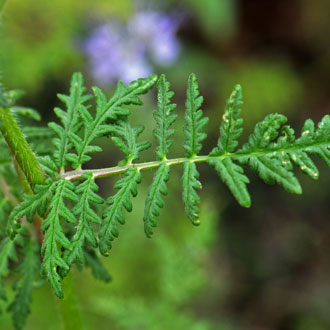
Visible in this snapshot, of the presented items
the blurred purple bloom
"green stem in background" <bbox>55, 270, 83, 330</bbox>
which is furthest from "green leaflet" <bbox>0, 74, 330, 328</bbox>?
the blurred purple bloom

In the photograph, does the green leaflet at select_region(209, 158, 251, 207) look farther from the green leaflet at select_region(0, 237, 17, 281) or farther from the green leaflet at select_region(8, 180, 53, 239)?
the green leaflet at select_region(0, 237, 17, 281)

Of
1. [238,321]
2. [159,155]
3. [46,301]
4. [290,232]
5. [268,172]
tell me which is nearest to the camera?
[268,172]

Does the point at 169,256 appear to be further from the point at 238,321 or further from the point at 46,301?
the point at 238,321

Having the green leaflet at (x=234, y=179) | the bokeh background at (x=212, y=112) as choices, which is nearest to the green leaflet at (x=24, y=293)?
the green leaflet at (x=234, y=179)

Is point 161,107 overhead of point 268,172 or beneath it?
overhead

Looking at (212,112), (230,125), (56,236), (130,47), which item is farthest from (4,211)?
(212,112)

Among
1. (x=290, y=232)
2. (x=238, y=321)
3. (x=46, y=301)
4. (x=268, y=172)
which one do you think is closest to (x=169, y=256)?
(x=46, y=301)

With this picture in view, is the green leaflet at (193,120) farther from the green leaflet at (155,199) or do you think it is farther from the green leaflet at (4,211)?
the green leaflet at (4,211)
